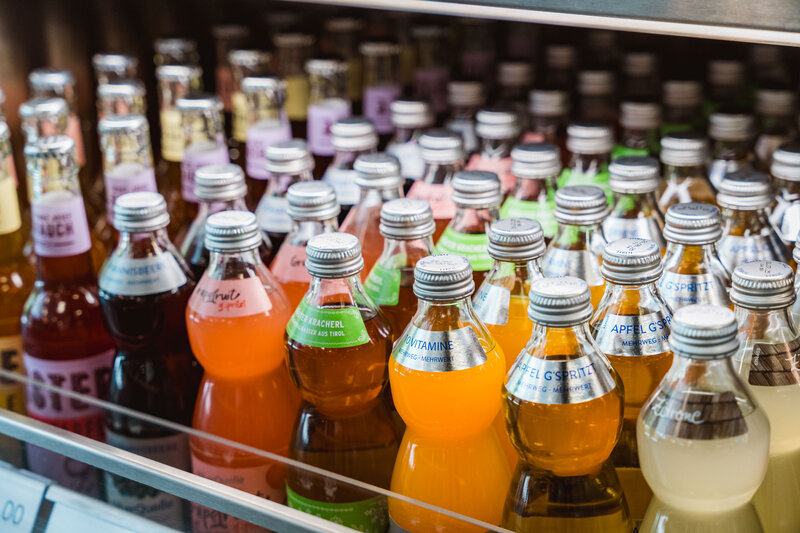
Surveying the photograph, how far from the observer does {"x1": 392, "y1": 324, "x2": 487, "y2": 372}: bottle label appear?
94 cm

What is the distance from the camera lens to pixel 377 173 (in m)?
1.23

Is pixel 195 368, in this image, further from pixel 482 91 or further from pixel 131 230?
pixel 482 91

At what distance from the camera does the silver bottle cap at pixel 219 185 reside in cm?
122

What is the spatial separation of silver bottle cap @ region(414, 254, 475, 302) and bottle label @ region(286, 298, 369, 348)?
0.12 meters

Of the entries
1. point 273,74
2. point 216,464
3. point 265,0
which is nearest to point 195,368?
point 216,464

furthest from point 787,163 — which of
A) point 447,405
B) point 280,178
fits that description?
point 280,178

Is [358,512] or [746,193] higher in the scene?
[746,193]

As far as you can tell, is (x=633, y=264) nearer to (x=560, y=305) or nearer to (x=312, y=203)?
(x=560, y=305)

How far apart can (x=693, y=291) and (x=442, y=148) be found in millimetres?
451

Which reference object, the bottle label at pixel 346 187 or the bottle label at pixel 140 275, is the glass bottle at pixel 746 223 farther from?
the bottle label at pixel 140 275

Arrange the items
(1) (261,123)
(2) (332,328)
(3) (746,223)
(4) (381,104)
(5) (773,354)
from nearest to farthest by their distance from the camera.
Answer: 1. (5) (773,354)
2. (2) (332,328)
3. (3) (746,223)
4. (1) (261,123)
5. (4) (381,104)

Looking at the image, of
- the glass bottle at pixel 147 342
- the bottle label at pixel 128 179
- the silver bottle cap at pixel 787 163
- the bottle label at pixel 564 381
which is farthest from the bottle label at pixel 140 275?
the silver bottle cap at pixel 787 163

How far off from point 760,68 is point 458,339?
1115 mm

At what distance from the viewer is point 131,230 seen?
117 centimetres
